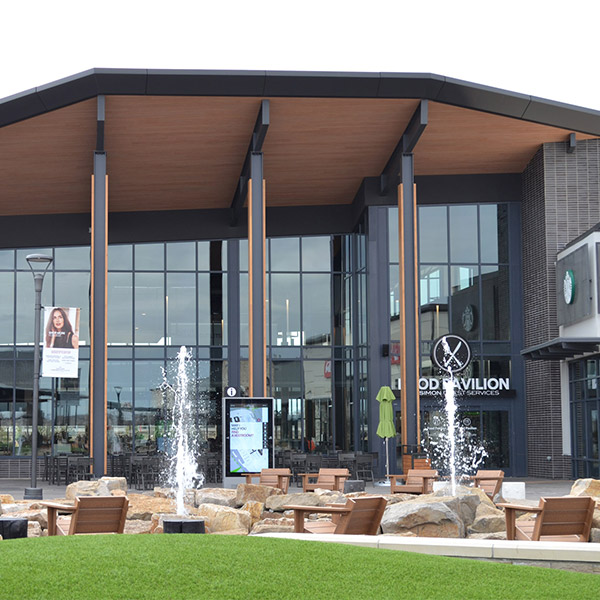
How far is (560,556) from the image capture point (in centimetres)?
721

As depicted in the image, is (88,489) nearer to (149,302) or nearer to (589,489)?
(589,489)

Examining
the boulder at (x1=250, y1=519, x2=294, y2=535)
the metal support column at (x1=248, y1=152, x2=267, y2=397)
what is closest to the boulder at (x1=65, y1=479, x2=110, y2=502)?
the boulder at (x1=250, y1=519, x2=294, y2=535)

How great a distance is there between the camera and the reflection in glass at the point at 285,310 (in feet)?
91.5

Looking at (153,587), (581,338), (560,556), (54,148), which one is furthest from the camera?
(54,148)

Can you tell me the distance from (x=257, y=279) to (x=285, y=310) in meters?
5.59

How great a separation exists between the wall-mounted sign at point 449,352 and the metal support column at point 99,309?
9096mm

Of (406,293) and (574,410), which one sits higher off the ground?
(406,293)

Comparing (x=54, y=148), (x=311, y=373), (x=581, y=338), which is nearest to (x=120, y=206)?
(x=54, y=148)

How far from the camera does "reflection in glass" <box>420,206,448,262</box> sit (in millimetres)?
26672

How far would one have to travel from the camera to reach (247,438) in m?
19.5

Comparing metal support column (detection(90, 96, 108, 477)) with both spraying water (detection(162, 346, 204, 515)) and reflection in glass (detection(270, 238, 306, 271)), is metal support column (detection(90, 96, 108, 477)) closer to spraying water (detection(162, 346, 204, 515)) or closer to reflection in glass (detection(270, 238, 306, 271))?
spraying water (detection(162, 346, 204, 515))

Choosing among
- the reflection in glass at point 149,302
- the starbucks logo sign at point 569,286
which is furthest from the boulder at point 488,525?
the reflection in glass at point 149,302

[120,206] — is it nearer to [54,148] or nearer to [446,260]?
[54,148]

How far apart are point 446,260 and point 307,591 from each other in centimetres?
2129
